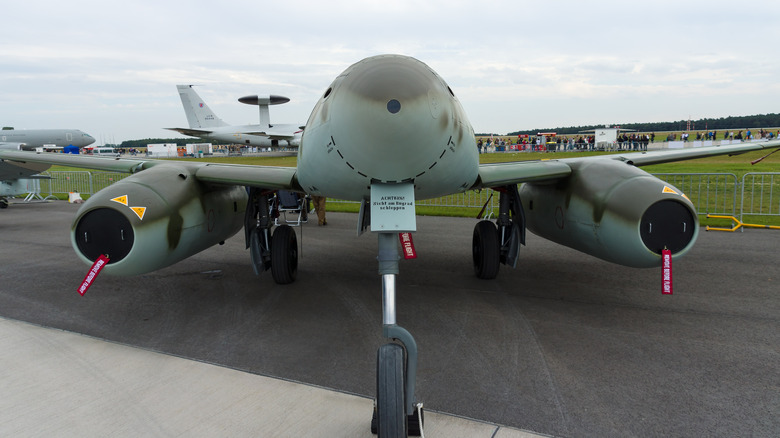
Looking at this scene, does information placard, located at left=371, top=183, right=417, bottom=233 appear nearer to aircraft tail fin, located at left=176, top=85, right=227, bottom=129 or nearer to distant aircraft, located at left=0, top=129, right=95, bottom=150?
aircraft tail fin, located at left=176, top=85, right=227, bottom=129

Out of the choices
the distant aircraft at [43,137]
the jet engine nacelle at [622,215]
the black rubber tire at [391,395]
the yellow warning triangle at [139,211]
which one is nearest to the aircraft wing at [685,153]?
the jet engine nacelle at [622,215]

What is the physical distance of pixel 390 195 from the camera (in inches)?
144

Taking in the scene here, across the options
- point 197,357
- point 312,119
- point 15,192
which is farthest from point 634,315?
point 15,192

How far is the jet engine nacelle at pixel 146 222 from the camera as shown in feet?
15.5

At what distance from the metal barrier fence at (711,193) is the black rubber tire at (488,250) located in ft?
8.54

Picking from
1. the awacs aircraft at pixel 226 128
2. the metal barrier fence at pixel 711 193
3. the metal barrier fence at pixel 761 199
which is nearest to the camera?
the metal barrier fence at pixel 761 199

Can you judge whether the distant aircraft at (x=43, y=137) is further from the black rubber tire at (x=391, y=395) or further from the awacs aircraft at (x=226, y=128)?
the black rubber tire at (x=391, y=395)

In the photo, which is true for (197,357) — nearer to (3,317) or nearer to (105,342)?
(105,342)

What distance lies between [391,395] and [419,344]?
1877 mm

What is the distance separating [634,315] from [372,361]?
346cm

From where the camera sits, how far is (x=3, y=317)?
5.79m

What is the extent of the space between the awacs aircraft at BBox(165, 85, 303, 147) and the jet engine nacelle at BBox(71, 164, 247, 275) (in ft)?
137

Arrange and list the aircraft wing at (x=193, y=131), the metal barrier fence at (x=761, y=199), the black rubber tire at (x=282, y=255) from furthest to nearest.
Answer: the aircraft wing at (x=193, y=131)
the metal barrier fence at (x=761, y=199)
the black rubber tire at (x=282, y=255)

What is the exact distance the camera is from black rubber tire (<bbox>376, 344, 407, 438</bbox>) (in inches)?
116
